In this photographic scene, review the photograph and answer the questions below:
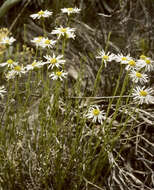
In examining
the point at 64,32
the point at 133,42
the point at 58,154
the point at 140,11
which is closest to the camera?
the point at 64,32

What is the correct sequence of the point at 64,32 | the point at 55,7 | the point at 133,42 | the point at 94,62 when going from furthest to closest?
the point at 55,7 < the point at 94,62 < the point at 133,42 < the point at 64,32

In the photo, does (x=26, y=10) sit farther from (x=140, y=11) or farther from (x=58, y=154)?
(x=58, y=154)

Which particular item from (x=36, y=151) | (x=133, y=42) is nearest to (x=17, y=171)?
(x=36, y=151)

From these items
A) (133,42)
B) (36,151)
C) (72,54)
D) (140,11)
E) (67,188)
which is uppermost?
(140,11)

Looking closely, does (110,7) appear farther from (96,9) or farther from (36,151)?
(36,151)

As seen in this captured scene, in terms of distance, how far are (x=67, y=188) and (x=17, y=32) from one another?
1277 mm

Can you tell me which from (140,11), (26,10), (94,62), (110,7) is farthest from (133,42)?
(26,10)

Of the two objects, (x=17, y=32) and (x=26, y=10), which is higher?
(x=26, y=10)

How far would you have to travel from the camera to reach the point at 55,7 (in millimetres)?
1831

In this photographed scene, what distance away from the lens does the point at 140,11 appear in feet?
5.58

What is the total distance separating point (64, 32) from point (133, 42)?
→ 598 mm

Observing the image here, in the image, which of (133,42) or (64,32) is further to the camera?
(133,42)

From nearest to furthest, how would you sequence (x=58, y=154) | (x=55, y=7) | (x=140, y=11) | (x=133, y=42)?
1. (x=58, y=154)
2. (x=133, y=42)
3. (x=140, y=11)
4. (x=55, y=7)

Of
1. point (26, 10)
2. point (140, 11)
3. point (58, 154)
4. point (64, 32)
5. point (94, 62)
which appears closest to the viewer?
point (64, 32)
